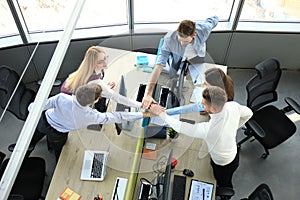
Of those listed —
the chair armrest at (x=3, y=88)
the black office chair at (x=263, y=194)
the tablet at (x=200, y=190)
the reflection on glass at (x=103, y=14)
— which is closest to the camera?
the black office chair at (x=263, y=194)

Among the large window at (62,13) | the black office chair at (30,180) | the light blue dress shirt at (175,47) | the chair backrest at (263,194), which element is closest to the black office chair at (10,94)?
the black office chair at (30,180)

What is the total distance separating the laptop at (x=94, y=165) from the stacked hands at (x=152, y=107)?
0.51 meters

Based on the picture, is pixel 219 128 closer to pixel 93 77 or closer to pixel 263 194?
pixel 263 194

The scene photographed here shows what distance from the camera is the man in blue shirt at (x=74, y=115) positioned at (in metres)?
2.96

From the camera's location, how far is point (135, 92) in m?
3.38

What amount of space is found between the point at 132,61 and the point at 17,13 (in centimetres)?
131

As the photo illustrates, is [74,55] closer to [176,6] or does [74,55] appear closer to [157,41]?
[157,41]

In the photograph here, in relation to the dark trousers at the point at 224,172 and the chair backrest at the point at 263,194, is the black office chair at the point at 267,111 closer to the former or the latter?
the dark trousers at the point at 224,172

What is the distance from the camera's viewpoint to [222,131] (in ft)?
9.64

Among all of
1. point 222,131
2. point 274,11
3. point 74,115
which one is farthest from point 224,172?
point 274,11

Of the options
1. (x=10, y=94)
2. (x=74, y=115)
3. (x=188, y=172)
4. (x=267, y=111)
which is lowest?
(x=188, y=172)

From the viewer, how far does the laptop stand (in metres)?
3.06

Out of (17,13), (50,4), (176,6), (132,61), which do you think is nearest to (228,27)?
(176,6)

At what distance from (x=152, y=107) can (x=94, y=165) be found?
0.68 meters
